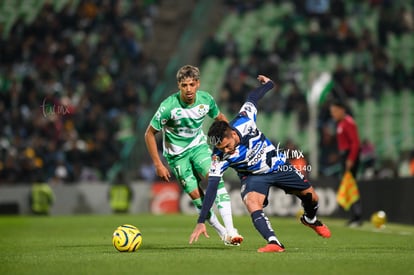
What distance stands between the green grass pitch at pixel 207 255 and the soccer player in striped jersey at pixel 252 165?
1.38ft

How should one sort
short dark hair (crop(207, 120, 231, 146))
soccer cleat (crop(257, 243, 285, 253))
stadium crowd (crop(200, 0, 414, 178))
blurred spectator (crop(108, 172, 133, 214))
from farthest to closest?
stadium crowd (crop(200, 0, 414, 178)) < blurred spectator (crop(108, 172, 133, 214)) < soccer cleat (crop(257, 243, 285, 253)) < short dark hair (crop(207, 120, 231, 146))

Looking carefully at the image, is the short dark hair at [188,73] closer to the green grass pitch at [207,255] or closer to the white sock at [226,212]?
the white sock at [226,212]

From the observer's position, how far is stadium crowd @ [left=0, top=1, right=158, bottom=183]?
87.1 ft

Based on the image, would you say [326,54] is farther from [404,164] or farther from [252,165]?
[252,165]

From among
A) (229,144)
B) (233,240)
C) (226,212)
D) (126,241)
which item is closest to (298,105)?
(226,212)

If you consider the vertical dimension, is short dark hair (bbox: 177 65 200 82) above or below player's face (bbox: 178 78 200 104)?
above

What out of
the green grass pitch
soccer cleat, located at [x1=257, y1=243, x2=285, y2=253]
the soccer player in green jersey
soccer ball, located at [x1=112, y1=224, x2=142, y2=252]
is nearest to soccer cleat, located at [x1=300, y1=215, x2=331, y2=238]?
the green grass pitch

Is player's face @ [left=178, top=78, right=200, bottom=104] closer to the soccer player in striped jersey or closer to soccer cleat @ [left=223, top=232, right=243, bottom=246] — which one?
the soccer player in striped jersey

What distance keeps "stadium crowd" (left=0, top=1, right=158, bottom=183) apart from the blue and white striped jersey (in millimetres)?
13029

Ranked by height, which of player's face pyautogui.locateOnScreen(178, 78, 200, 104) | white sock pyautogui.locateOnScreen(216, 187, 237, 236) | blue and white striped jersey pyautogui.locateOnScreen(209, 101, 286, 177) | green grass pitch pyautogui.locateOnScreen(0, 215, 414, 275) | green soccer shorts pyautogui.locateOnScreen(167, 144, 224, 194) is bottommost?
green grass pitch pyautogui.locateOnScreen(0, 215, 414, 275)

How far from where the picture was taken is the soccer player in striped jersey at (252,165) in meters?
10.1

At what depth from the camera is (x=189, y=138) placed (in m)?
12.0

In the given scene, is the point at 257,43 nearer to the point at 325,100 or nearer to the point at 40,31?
the point at 325,100

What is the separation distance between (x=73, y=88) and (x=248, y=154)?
18845 millimetres
